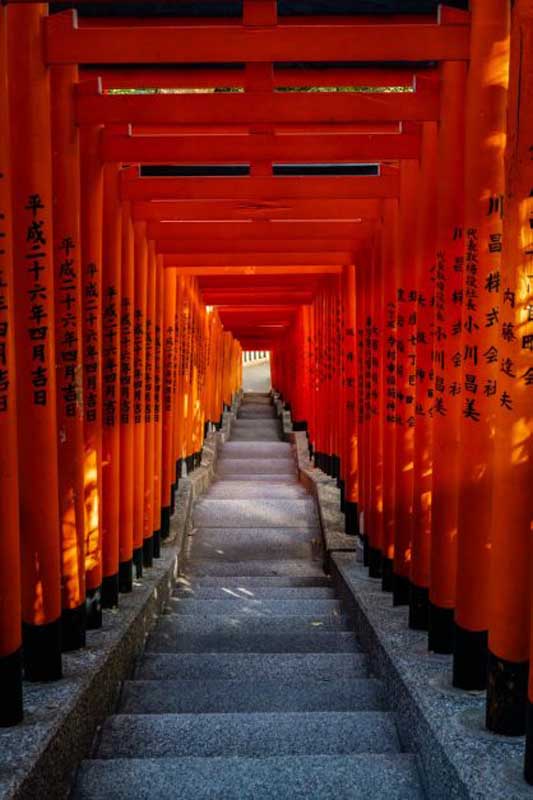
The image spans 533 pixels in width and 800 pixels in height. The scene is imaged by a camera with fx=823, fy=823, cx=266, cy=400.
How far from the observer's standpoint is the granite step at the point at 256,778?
3.51m

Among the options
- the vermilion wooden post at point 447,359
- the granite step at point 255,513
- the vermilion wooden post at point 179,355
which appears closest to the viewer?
the vermilion wooden post at point 447,359

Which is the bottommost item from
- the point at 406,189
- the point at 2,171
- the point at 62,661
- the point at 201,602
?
the point at 201,602

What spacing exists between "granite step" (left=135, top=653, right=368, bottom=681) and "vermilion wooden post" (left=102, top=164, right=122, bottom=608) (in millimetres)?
656

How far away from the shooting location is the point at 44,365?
13.6 ft

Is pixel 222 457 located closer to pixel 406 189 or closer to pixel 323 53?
pixel 406 189

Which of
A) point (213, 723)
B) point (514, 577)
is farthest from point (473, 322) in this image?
point (213, 723)

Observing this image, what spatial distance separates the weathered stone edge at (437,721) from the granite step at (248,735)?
211mm

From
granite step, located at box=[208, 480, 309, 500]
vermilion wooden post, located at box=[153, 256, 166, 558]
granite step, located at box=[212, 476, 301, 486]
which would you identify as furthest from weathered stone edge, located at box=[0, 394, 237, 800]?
granite step, located at box=[212, 476, 301, 486]

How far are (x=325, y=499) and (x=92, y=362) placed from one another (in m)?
6.65

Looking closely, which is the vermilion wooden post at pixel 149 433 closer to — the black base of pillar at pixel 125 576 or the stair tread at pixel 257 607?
A: the stair tread at pixel 257 607

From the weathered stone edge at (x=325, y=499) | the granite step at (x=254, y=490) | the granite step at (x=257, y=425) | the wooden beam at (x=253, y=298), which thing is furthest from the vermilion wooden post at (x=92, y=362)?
the granite step at (x=257, y=425)

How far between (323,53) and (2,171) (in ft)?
5.63

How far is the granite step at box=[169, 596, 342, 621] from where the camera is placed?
742 cm

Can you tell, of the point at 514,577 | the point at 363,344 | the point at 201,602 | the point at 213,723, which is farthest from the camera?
the point at 363,344
